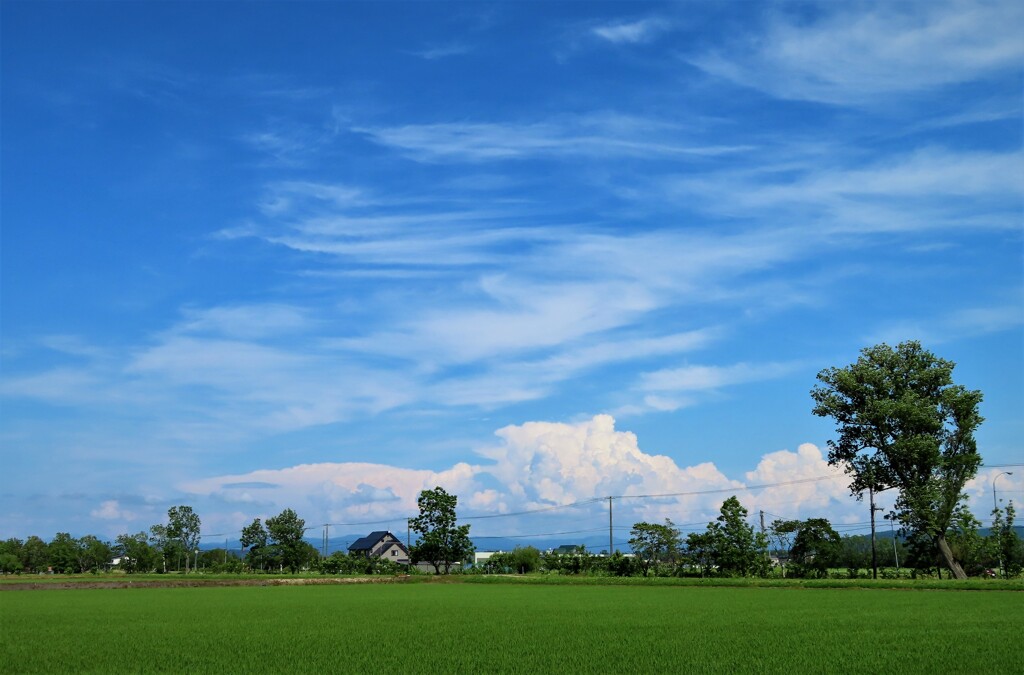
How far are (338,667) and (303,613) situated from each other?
1736 cm

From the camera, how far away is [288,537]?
334 feet

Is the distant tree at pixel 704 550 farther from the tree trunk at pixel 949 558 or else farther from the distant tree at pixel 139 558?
the distant tree at pixel 139 558

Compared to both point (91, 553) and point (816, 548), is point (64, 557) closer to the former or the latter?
point (91, 553)

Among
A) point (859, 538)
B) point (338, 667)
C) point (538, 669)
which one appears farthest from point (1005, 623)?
point (859, 538)

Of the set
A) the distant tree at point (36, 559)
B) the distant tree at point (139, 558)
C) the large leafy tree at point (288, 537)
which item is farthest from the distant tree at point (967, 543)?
the distant tree at point (36, 559)

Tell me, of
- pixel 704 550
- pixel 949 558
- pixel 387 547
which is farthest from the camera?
pixel 387 547

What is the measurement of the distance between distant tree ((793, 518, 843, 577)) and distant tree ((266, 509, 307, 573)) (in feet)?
212

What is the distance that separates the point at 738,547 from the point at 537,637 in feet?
147

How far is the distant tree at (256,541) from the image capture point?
10150 centimetres

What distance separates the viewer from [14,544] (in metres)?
119

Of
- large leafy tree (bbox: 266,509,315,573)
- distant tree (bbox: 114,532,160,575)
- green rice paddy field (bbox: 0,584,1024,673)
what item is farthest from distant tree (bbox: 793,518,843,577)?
distant tree (bbox: 114,532,160,575)

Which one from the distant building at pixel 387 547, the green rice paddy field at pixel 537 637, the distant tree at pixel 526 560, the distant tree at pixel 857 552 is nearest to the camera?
the green rice paddy field at pixel 537 637

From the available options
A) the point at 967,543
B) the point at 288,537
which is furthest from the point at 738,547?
the point at 288,537

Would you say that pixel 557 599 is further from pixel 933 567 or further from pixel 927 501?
pixel 933 567
